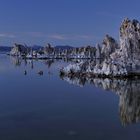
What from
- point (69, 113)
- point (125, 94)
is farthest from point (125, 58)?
point (69, 113)

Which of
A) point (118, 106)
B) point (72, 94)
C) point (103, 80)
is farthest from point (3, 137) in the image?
point (103, 80)

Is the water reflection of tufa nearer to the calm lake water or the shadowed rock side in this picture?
the calm lake water

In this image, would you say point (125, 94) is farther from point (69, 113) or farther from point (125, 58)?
point (125, 58)

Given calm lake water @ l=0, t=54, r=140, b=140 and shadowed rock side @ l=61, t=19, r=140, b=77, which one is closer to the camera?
calm lake water @ l=0, t=54, r=140, b=140

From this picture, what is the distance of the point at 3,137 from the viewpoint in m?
26.4

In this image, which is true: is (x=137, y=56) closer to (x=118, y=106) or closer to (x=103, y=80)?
(x=103, y=80)

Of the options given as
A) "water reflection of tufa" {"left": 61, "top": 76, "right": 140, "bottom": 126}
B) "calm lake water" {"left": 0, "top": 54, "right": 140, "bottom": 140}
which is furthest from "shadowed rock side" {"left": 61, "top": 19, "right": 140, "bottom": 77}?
"calm lake water" {"left": 0, "top": 54, "right": 140, "bottom": 140}

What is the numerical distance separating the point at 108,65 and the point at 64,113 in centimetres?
3793

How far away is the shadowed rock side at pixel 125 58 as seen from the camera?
237 feet

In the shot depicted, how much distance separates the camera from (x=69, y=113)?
35.7 m

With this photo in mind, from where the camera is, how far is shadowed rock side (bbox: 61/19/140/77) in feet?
237

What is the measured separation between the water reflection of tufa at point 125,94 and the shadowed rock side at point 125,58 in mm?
4450

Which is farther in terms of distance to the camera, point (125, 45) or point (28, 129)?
point (125, 45)

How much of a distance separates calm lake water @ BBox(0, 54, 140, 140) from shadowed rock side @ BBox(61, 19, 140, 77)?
15933 millimetres
